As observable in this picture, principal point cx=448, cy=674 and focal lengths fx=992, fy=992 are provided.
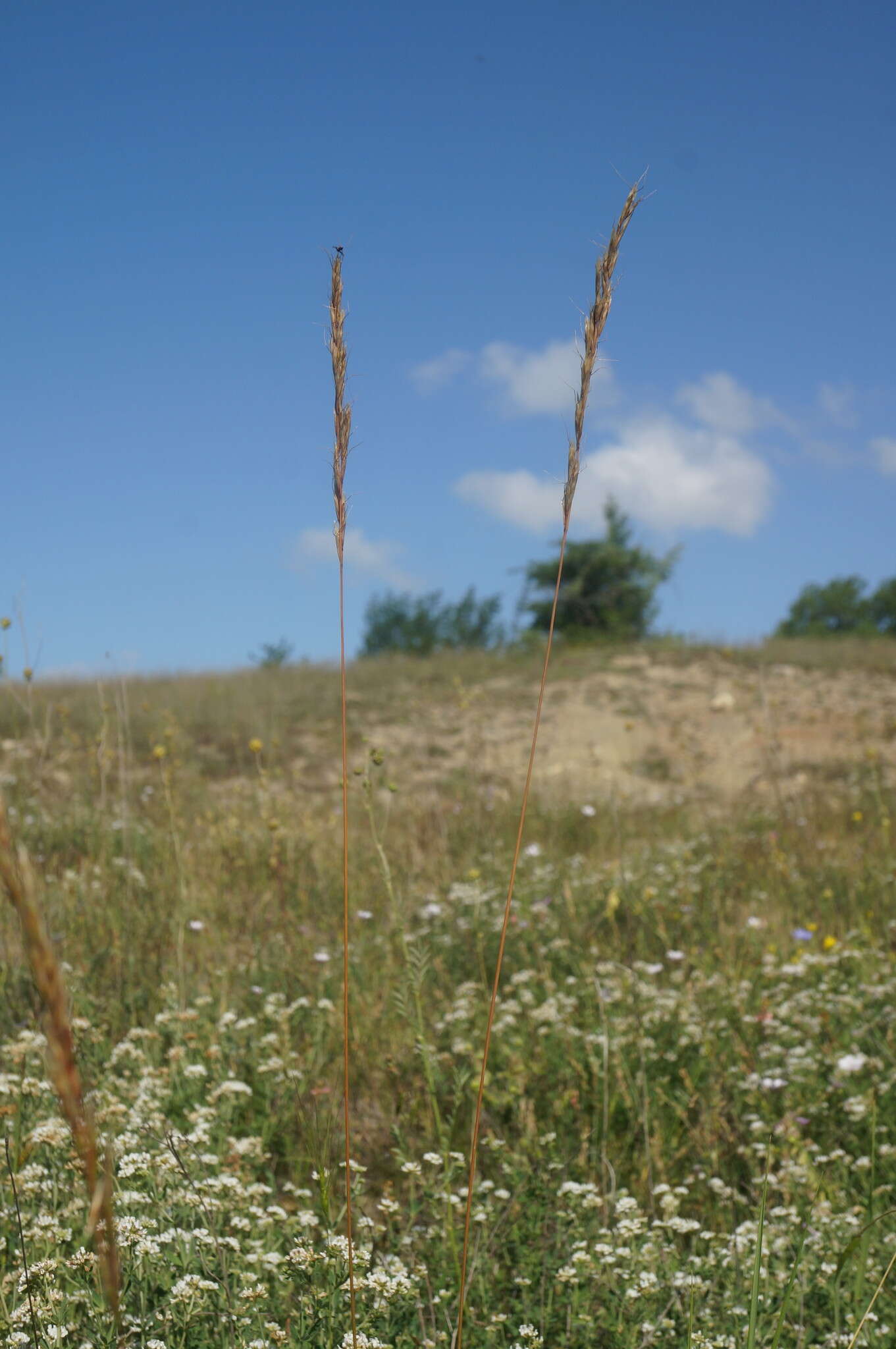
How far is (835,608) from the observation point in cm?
5191

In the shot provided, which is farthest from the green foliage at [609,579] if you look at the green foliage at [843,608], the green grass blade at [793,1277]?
the green foliage at [843,608]

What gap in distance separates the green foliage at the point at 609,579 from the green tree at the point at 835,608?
99.9 feet

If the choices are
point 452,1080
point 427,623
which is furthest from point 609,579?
point 452,1080

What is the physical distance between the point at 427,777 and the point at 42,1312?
7.88 m

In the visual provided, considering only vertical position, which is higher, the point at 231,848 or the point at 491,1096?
the point at 231,848

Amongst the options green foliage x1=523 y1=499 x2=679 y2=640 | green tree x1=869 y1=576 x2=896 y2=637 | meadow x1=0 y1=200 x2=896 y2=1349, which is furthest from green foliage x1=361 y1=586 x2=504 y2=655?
green tree x1=869 y1=576 x2=896 y2=637

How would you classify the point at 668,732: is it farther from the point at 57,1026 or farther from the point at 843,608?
the point at 843,608

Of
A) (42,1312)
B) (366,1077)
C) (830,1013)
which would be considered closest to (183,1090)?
(366,1077)

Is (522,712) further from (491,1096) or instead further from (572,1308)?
(572,1308)

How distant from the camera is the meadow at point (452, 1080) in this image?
1.90 m

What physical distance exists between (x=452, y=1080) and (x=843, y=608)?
5289 cm

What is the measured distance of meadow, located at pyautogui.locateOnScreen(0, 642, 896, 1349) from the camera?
1898 mm

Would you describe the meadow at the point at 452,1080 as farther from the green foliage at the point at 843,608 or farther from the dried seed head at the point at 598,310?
the green foliage at the point at 843,608

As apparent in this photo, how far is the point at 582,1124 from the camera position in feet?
9.86
